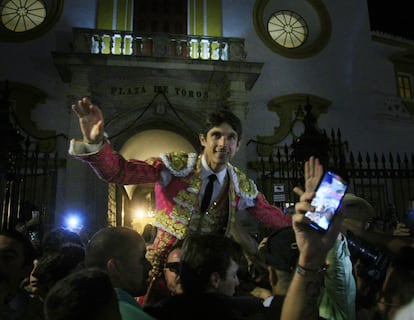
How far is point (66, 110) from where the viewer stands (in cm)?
1309

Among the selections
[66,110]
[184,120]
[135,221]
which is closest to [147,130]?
[184,120]

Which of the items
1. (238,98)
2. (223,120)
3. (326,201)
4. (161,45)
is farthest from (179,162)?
(161,45)

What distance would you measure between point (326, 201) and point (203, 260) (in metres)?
0.75

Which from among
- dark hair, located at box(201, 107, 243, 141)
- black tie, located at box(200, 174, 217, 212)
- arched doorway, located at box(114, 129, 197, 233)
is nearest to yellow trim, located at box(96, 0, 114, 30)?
arched doorway, located at box(114, 129, 197, 233)

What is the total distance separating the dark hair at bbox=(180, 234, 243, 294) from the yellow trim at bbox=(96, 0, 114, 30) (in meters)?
13.0

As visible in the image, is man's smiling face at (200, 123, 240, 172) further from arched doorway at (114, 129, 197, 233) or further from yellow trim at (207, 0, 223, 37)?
yellow trim at (207, 0, 223, 37)

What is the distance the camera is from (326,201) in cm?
190

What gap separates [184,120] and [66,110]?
3.69 metres

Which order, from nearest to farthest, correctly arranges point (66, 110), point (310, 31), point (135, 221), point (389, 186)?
1. point (66, 110)
2. point (389, 186)
3. point (310, 31)
4. point (135, 221)

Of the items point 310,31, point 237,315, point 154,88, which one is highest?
point 310,31

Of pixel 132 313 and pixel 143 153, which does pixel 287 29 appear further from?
pixel 132 313

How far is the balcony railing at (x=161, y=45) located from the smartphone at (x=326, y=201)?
1157cm

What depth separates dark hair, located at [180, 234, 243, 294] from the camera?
2.19 metres

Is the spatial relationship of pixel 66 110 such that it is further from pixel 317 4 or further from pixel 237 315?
pixel 237 315
